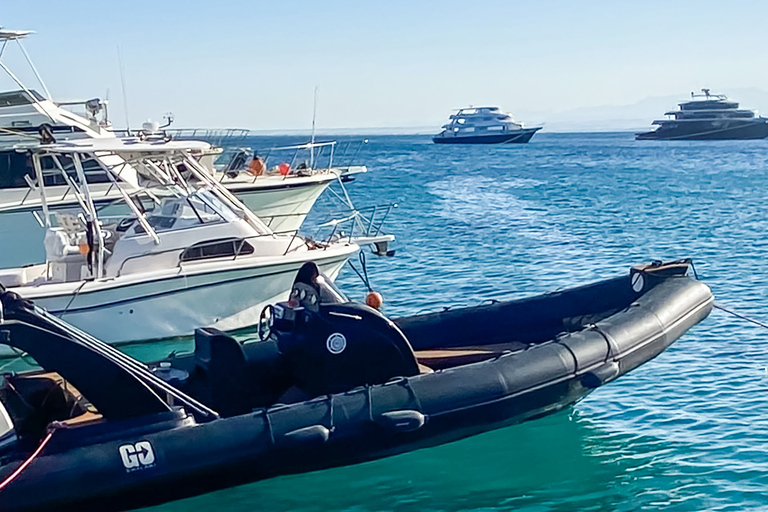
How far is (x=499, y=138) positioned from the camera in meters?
106

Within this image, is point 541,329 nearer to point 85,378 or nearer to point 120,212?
point 85,378

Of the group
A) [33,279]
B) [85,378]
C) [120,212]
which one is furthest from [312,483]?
[120,212]

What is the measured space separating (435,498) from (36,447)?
3.39 meters

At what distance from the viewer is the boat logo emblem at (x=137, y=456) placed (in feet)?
25.7

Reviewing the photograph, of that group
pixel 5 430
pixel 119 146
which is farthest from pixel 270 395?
pixel 119 146

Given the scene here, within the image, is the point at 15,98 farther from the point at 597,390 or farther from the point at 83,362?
the point at 83,362

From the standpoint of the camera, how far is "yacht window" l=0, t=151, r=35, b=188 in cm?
1909

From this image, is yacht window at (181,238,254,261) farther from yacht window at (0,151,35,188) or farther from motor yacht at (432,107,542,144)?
motor yacht at (432,107,542,144)

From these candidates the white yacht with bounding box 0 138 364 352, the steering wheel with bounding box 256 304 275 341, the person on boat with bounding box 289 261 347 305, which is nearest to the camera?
the person on boat with bounding box 289 261 347 305

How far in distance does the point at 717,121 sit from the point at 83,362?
8993 cm

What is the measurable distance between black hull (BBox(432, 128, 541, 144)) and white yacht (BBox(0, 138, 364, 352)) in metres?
91.2

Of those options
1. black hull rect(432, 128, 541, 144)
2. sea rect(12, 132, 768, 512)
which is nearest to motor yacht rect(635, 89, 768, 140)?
black hull rect(432, 128, 541, 144)

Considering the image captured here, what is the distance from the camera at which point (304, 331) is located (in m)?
9.36

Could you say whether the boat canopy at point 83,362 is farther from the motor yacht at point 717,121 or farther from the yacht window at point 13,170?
the motor yacht at point 717,121
